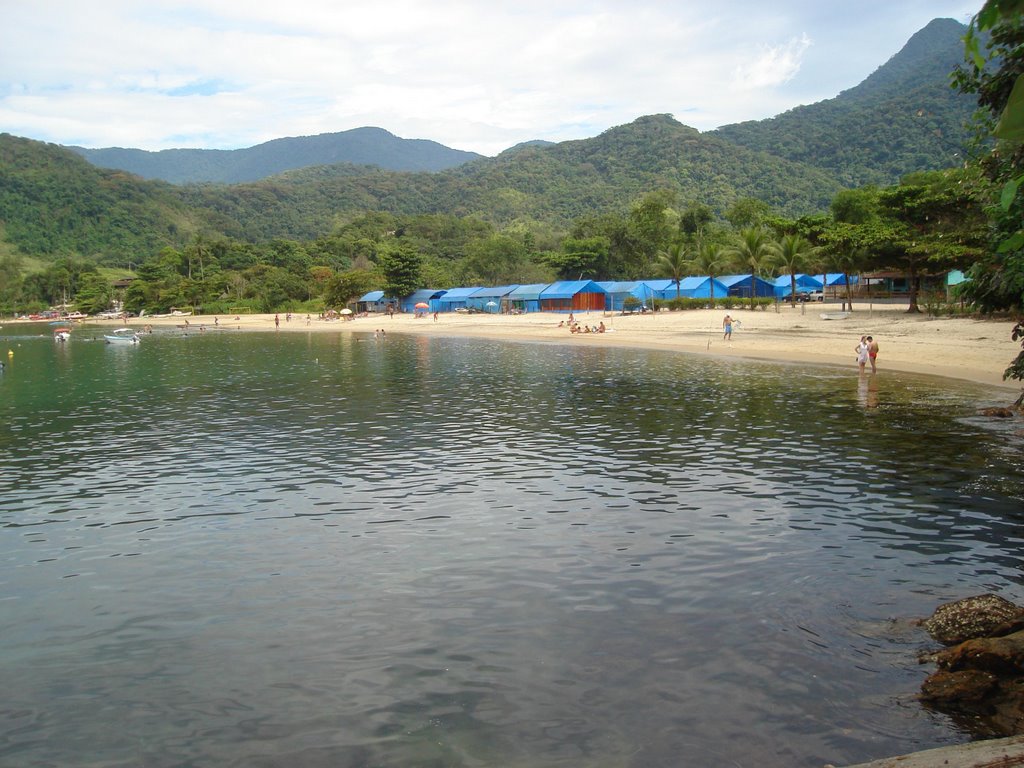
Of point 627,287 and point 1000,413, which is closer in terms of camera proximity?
point 1000,413

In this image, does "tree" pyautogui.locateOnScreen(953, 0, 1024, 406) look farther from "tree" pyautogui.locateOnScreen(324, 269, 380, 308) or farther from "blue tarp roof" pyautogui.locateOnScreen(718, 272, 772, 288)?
"tree" pyautogui.locateOnScreen(324, 269, 380, 308)

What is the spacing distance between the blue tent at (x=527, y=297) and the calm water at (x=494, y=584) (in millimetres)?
74214

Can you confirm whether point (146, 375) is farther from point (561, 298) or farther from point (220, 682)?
point (561, 298)

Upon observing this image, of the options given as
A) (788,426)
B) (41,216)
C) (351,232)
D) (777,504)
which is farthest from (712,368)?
(41,216)

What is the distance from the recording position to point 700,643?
947 cm

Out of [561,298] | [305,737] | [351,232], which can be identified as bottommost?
[305,737]

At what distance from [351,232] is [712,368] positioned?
142m

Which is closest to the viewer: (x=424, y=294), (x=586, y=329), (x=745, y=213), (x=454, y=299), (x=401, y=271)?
(x=586, y=329)

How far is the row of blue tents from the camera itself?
86.8 m

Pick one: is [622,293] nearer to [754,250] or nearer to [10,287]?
[754,250]

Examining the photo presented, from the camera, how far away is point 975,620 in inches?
343

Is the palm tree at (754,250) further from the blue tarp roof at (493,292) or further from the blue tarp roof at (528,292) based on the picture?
the blue tarp roof at (493,292)

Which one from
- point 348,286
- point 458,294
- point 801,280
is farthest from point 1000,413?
point 348,286

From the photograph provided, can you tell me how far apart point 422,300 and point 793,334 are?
68320 mm
